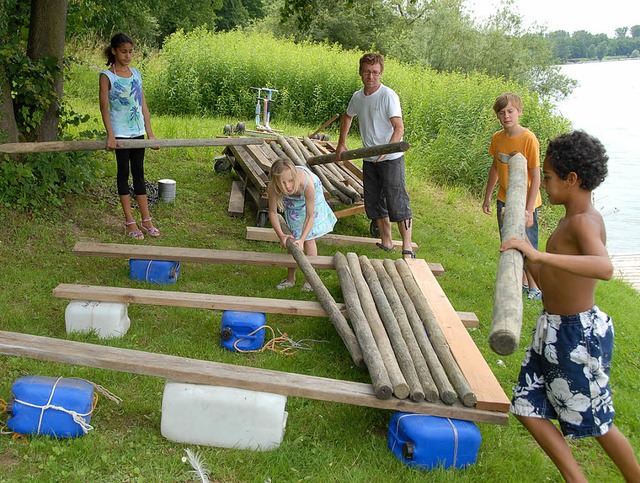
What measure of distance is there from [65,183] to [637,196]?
16664mm

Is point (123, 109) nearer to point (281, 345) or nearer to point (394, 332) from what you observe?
point (281, 345)

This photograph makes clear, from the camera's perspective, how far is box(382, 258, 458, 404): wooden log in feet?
11.3

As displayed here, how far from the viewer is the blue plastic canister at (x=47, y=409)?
3312 millimetres

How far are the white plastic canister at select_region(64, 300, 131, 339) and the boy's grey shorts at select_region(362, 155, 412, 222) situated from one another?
302cm

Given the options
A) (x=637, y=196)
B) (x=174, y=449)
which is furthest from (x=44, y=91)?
(x=637, y=196)

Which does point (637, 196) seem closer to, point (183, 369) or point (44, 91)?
point (44, 91)

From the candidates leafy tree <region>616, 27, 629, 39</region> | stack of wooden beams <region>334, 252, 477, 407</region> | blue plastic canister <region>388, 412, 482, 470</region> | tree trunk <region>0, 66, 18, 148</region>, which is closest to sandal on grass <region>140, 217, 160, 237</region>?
tree trunk <region>0, 66, 18, 148</region>

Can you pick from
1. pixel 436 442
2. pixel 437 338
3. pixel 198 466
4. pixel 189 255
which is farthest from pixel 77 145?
pixel 436 442

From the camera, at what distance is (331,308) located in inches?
175

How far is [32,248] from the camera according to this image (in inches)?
239

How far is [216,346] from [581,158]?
2.80 m

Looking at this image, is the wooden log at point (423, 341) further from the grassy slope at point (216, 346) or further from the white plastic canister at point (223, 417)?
the white plastic canister at point (223, 417)

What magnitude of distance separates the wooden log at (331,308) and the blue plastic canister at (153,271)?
1138 millimetres

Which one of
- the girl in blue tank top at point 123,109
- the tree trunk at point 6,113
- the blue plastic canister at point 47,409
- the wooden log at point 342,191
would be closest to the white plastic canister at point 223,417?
the blue plastic canister at point 47,409
